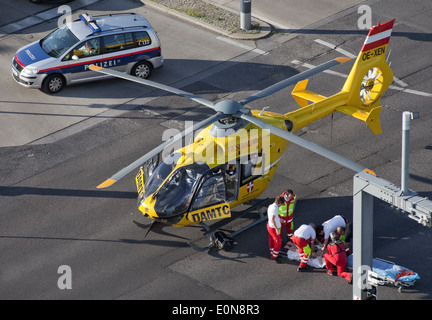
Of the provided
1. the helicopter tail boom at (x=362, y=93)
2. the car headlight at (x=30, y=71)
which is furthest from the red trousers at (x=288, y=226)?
the car headlight at (x=30, y=71)

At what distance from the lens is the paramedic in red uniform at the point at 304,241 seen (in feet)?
53.4

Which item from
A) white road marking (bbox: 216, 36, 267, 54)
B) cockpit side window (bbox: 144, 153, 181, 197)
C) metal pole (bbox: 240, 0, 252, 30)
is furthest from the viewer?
metal pole (bbox: 240, 0, 252, 30)

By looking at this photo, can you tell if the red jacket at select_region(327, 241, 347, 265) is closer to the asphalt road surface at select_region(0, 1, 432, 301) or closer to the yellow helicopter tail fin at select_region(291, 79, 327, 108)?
the asphalt road surface at select_region(0, 1, 432, 301)

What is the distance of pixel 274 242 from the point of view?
55.2 ft

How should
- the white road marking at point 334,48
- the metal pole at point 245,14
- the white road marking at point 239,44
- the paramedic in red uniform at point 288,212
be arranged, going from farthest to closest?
the metal pole at point 245,14, the white road marking at point 239,44, the white road marking at point 334,48, the paramedic in red uniform at point 288,212

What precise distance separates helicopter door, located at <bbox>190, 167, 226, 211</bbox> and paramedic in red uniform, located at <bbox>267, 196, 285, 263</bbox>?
1.33 meters

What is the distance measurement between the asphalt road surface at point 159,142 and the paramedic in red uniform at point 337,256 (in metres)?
0.23

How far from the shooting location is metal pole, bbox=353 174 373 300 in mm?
11484

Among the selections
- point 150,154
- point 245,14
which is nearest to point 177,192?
point 150,154

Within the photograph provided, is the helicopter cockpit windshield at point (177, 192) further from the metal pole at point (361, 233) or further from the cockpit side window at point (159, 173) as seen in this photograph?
the metal pole at point (361, 233)

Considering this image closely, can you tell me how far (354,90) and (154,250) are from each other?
22.1 ft

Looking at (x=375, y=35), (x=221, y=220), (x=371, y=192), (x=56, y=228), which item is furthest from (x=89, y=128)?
(x=371, y=192)

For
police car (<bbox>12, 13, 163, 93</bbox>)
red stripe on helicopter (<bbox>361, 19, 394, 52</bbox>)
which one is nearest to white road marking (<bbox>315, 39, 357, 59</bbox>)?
police car (<bbox>12, 13, 163, 93</bbox>)
